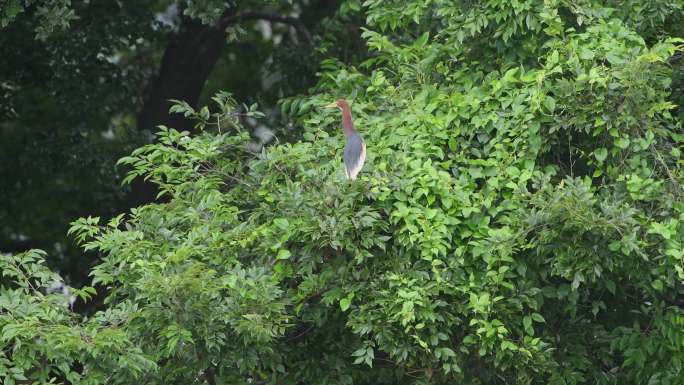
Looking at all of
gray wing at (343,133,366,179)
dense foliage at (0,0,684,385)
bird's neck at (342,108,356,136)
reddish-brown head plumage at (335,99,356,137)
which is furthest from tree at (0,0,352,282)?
gray wing at (343,133,366,179)

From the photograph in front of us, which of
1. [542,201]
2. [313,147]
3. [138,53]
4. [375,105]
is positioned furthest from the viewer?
[138,53]

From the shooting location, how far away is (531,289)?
21.2ft

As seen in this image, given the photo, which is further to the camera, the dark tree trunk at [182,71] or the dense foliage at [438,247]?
the dark tree trunk at [182,71]

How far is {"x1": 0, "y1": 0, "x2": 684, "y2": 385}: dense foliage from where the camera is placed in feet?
20.4

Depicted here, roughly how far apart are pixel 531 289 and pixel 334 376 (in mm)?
1260

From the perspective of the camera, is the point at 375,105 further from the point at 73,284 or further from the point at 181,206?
the point at 73,284

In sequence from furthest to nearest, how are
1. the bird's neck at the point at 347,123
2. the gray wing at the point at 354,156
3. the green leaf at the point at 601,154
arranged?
the bird's neck at the point at 347,123, the green leaf at the point at 601,154, the gray wing at the point at 354,156

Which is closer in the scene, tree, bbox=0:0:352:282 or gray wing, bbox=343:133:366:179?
gray wing, bbox=343:133:366:179

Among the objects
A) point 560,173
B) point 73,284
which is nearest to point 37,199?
point 73,284

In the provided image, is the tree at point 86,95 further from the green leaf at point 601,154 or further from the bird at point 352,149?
the green leaf at point 601,154

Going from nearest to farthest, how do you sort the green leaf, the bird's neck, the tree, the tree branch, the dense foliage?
the dense foliage
the green leaf
the bird's neck
the tree branch
the tree

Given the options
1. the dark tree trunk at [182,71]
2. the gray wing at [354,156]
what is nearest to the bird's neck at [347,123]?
the gray wing at [354,156]

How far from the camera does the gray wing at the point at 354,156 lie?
640cm

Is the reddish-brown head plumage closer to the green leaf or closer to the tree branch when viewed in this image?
the green leaf
